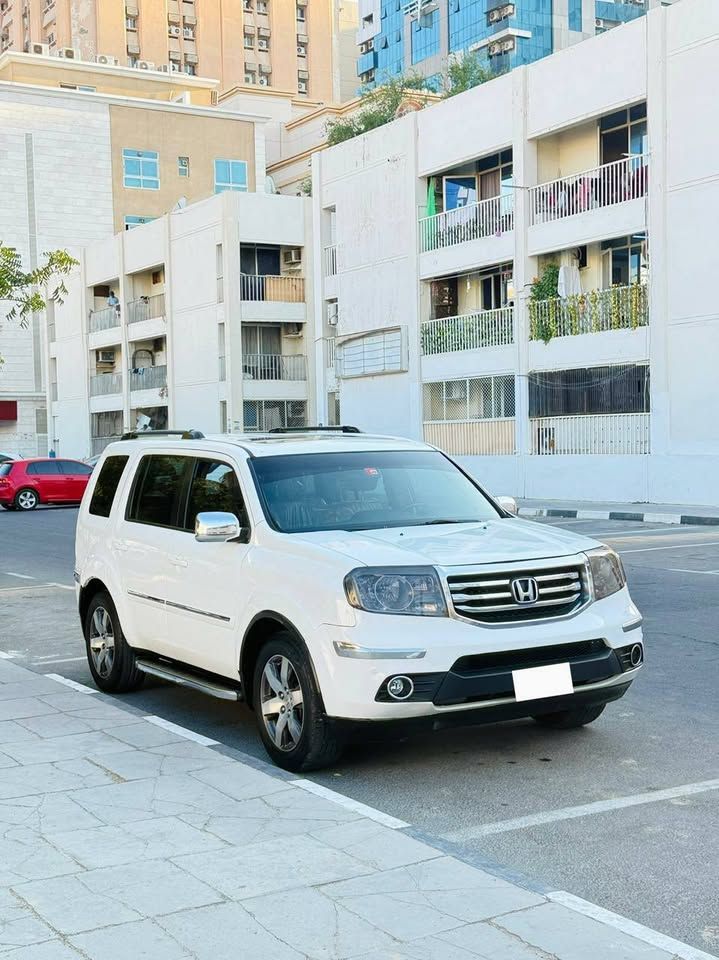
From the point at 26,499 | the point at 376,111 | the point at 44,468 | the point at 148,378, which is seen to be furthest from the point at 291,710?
the point at 376,111

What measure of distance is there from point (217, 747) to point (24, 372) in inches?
2407

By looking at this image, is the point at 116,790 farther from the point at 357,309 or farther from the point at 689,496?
the point at 357,309

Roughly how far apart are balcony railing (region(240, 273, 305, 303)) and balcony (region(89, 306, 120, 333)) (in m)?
10.3

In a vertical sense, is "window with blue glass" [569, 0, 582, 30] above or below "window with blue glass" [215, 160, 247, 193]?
above

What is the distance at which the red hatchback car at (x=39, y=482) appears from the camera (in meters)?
34.3

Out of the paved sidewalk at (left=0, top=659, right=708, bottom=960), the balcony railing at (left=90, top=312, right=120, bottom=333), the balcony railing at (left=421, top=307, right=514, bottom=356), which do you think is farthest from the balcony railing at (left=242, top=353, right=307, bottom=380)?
the paved sidewalk at (left=0, top=659, right=708, bottom=960)

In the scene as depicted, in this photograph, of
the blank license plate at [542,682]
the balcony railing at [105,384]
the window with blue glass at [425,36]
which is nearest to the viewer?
the blank license plate at [542,682]

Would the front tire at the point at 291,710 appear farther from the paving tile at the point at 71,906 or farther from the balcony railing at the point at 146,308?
the balcony railing at the point at 146,308

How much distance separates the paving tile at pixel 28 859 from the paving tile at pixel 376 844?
99 cm

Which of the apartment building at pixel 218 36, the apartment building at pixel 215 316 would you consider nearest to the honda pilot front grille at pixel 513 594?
the apartment building at pixel 215 316

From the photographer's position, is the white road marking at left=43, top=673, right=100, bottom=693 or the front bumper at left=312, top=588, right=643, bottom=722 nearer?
the front bumper at left=312, top=588, right=643, bottom=722

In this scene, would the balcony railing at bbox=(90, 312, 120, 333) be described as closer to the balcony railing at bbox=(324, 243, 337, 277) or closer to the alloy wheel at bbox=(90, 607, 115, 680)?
the balcony railing at bbox=(324, 243, 337, 277)

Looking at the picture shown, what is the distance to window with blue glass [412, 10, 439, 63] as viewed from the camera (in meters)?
85.4

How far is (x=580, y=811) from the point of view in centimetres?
542
